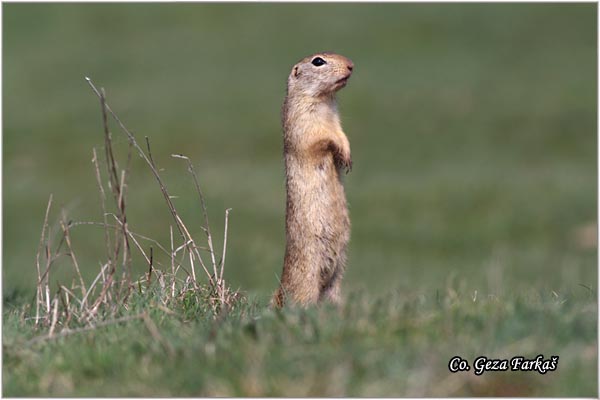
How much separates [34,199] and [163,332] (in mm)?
14205

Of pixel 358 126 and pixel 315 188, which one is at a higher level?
pixel 315 188

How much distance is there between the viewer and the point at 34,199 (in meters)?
18.6

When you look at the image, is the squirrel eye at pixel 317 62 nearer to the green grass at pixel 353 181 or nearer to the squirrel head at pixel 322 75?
the squirrel head at pixel 322 75

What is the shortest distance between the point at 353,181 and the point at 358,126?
355 centimetres

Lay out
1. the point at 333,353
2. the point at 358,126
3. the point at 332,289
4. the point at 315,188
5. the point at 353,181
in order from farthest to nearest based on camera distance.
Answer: the point at 358,126
the point at 353,181
the point at 332,289
the point at 315,188
the point at 333,353

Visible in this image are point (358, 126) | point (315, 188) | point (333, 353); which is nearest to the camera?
point (333, 353)

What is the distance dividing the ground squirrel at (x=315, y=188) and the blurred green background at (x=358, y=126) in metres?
3.02

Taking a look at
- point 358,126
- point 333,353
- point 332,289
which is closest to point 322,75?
point 332,289

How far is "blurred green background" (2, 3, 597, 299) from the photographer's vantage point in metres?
15.2

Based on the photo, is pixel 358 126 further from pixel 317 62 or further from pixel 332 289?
pixel 332 289

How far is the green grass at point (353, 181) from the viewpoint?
4.53 meters

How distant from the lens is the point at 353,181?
18.3 m

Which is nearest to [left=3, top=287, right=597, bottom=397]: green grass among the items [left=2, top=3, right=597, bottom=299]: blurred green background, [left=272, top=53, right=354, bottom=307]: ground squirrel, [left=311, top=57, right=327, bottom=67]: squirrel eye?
[left=272, top=53, right=354, bottom=307]: ground squirrel

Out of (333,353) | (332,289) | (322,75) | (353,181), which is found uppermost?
(322,75)
